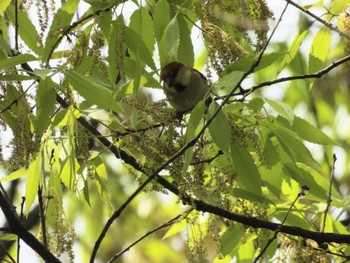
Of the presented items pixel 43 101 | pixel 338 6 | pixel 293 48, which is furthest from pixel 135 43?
pixel 338 6

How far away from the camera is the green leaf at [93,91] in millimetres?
1728

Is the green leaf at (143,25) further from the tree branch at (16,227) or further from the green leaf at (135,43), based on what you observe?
the tree branch at (16,227)

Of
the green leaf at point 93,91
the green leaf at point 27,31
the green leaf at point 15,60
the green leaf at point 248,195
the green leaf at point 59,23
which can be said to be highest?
the green leaf at point 27,31

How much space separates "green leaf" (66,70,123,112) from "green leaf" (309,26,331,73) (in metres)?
0.74

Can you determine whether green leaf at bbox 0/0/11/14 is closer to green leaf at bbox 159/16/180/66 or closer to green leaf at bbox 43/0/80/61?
green leaf at bbox 43/0/80/61

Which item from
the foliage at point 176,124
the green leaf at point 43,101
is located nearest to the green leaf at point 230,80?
the foliage at point 176,124

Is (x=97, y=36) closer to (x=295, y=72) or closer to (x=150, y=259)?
(x=150, y=259)

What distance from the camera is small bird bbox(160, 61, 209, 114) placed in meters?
2.31

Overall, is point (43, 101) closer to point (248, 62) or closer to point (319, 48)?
point (248, 62)

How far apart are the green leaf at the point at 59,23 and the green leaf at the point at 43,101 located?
12 centimetres

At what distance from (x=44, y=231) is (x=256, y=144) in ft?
2.73

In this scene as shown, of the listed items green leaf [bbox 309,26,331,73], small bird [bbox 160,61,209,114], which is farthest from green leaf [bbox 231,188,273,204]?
green leaf [bbox 309,26,331,73]

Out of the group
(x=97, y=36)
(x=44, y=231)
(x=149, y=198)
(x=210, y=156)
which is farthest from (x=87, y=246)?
(x=97, y=36)

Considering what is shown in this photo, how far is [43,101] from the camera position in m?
1.77
